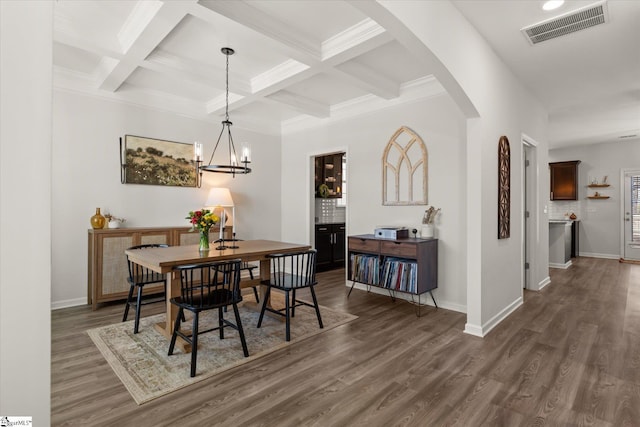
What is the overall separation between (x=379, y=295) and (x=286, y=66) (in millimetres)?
3153

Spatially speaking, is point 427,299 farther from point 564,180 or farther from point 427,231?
point 564,180

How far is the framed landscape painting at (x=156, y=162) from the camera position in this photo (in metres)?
4.41

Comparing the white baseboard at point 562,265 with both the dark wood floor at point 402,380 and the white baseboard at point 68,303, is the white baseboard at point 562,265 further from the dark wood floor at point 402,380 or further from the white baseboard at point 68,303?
the white baseboard at point 68,303

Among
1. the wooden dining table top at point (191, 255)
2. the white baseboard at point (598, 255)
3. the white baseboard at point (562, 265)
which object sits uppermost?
the wooden dining table top at point (191, 255)

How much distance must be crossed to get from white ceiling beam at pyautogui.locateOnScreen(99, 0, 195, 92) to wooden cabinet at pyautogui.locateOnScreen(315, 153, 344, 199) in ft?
11.9

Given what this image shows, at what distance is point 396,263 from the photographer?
3.95 metres

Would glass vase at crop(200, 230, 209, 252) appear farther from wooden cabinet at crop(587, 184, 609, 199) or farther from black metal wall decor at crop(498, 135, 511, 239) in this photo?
wooden cabinet at crop(587, 184, 609, 199)

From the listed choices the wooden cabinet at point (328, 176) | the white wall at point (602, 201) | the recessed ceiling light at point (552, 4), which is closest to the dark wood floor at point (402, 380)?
the recessed ceiling light at point (552, 4)

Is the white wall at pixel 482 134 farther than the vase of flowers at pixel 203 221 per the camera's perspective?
No

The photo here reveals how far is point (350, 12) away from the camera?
2.75 m

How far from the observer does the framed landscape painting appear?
441 centimetres

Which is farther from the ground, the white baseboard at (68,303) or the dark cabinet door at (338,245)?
the dark cabinet door at (338,245)

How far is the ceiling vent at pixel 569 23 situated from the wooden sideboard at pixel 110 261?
15.4 ft

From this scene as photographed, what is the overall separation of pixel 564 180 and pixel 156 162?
9145 mm
